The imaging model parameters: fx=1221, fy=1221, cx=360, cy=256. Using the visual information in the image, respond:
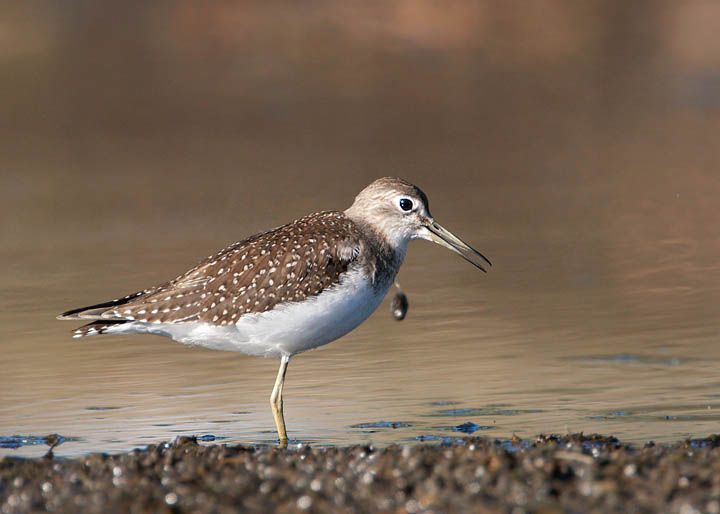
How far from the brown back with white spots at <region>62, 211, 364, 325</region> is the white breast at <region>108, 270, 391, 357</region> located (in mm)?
65

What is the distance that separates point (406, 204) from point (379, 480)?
4.09 metres

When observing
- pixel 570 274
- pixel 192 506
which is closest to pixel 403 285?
pixel 570 274

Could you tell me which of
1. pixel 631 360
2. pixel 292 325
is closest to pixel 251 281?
pixel 292 325

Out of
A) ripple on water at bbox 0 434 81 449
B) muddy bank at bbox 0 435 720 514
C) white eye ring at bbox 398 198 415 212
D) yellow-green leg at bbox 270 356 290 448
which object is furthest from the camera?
white eye ring at bbox 398 198 415 212

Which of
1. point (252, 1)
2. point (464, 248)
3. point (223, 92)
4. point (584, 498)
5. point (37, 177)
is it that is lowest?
point (584, 498)

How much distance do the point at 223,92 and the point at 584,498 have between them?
25.2m

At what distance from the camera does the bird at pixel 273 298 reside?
9.63 meters

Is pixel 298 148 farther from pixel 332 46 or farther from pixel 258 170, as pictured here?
pixel 332 46

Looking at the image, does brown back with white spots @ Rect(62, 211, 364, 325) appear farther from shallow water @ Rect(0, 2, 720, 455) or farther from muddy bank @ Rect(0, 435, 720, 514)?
muddy bank @ Rect(0, 435, 720, 514)

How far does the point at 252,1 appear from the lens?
34.2 m

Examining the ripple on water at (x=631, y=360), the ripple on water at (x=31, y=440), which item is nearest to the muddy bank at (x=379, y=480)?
the ripple on water at (x=31, y=440)

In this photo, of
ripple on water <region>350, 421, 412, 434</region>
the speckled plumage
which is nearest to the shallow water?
ripple on water <region>350, 421, 412, 434</region>

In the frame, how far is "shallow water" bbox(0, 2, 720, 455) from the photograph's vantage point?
10148 millimetres

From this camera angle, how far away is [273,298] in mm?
9680
